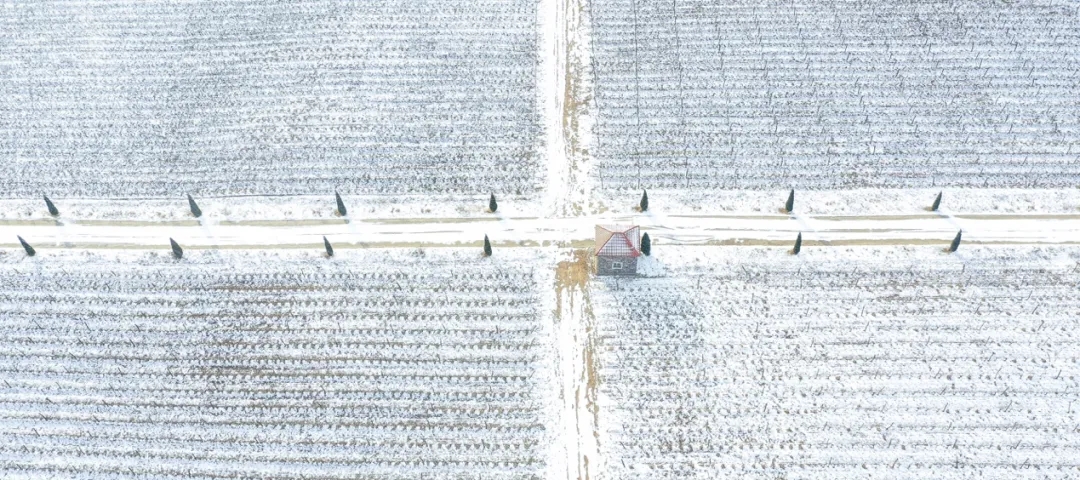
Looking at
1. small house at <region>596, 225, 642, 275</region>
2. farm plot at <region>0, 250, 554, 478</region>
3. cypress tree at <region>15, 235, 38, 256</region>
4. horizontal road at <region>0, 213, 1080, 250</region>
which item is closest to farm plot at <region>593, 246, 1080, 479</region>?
horizontal road at <region>0, 213, 1080, 250</region>

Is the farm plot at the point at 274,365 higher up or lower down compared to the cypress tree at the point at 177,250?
lower down

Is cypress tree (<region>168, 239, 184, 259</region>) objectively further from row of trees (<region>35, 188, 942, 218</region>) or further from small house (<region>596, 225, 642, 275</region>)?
small house (<region>596, 225, 642, 275</region>)

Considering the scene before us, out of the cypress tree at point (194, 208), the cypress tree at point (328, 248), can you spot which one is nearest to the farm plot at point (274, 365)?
the cypress tree at point (328, 248)

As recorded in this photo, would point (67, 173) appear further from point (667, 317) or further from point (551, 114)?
point (667, 317)

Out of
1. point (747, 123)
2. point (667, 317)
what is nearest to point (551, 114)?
point (747, 123)

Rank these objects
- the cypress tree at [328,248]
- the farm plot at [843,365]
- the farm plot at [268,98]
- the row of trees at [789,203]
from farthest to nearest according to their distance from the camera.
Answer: the farm plot at [268,98], the row of trees at [789,203], the cypress tree at [328,248], the farm plot at [843,365]

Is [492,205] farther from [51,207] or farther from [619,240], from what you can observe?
[51,207]

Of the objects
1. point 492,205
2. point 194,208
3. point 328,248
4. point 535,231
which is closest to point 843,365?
point 535,231

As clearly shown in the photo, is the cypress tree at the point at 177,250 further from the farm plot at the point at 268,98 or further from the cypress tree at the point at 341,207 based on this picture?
the cypress tree at the point at 341,207
